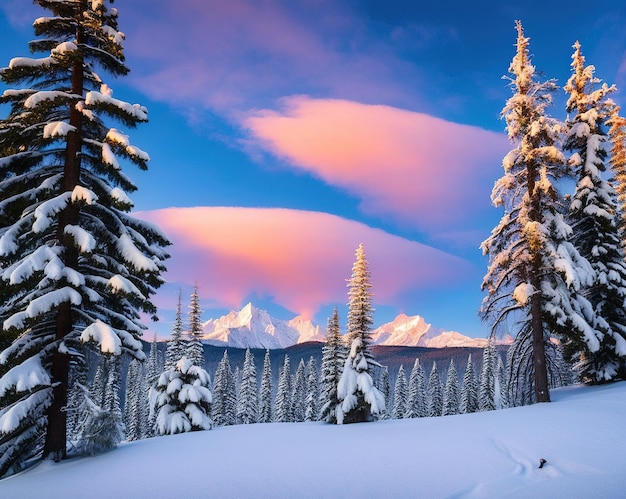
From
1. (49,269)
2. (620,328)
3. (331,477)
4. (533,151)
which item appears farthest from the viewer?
(620,328)

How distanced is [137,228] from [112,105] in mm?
3356

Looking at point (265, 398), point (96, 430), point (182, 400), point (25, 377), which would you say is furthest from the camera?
point (265, 398)

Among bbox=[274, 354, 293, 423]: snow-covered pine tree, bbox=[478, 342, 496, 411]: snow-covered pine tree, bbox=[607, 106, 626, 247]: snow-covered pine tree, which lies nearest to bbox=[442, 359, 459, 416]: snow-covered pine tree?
bbox=[478, 342, 496, 411]: snow-covered pine tree

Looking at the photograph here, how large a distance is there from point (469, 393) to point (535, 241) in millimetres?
53397

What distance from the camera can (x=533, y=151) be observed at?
57.3 ft

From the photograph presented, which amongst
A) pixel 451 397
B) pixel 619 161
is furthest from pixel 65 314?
pixel 451 397

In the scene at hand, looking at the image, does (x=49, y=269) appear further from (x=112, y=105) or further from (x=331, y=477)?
(x=331, y=477)

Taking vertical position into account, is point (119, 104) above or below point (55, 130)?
above

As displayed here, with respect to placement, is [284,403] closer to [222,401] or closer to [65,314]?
[222,401]

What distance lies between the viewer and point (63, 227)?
10.2 m

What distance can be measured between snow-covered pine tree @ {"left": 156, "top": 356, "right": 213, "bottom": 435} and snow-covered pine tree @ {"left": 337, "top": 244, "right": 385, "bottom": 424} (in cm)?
835

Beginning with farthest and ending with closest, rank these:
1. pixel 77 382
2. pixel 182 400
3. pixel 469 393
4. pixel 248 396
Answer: pixel 248 396
pixel 469 393
pixel 182 400
pixel 77 382

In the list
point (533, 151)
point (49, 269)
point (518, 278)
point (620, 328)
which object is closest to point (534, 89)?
point (533, 151)

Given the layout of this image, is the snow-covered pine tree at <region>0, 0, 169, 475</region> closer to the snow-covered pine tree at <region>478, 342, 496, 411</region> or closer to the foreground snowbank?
the foreground snowbank
